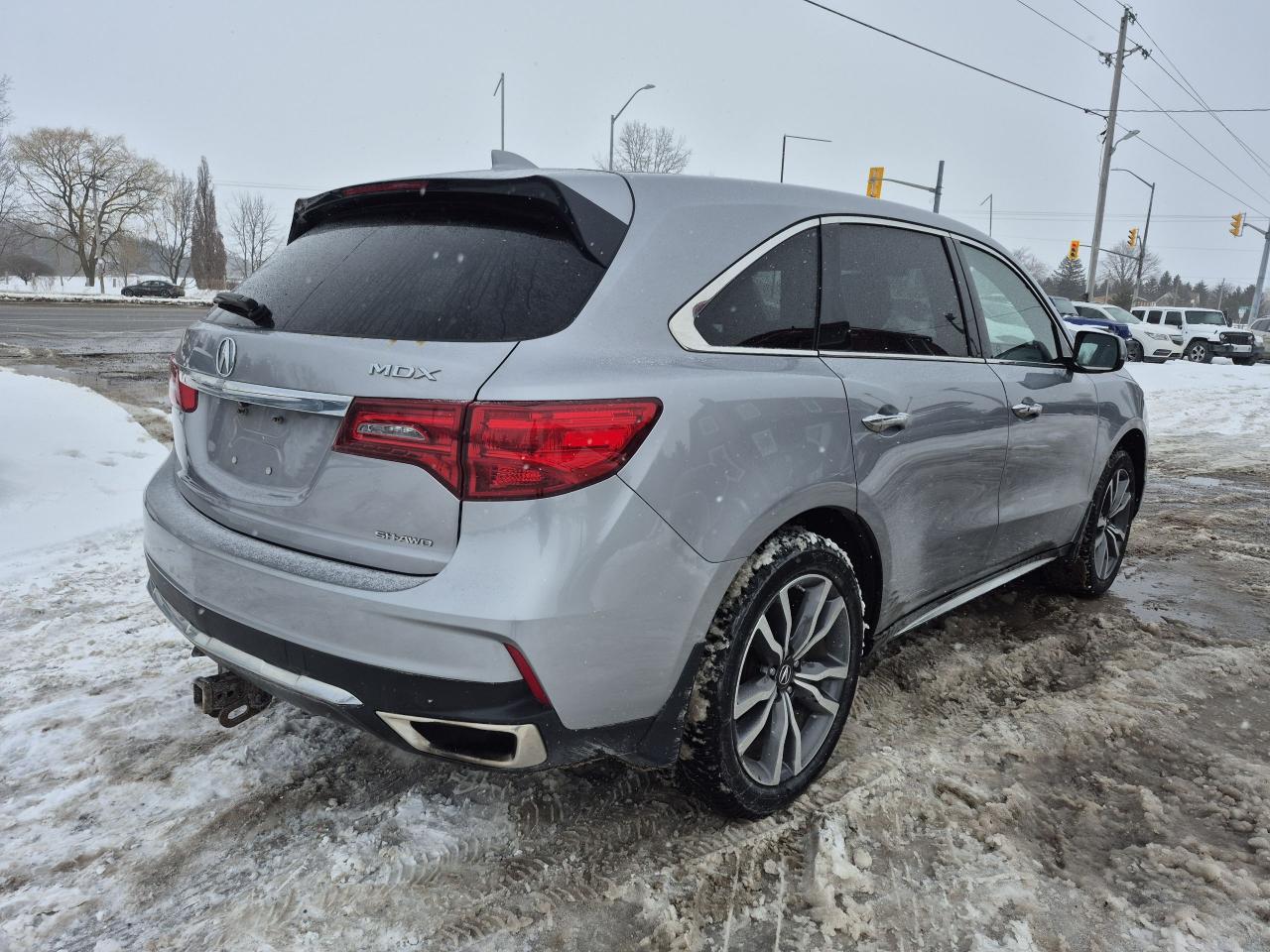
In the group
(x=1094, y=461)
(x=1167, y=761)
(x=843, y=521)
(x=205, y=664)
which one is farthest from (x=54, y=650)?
(x=1094, y=461)

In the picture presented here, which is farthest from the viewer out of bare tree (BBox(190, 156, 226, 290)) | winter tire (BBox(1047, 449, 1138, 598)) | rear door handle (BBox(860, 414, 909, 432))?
bare tree (BBox(190, 156, 226, 290))

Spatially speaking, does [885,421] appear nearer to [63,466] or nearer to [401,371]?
[401,371]

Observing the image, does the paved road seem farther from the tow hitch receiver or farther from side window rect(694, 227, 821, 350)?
side window rect(694, 227, 821, 350)

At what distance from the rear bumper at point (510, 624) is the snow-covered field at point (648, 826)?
1.51ft

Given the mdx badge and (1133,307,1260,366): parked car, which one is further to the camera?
(1133,307,1260,366): parked car

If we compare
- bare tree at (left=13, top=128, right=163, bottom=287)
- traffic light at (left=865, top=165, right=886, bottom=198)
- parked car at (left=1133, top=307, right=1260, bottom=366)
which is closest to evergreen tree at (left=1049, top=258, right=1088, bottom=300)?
parked car at (left=1133, top=307, right=1260, bottom=366)

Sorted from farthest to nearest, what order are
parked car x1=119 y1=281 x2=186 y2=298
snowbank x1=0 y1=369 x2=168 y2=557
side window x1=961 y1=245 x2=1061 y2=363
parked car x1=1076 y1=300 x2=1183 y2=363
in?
parked car x1=119 y1=281 x2=186 y2=298, parked car x1=1076 y1=300 x2=1183 y2=363, snowbank x1=0 y1=369 x2=168 y2=557, side window x1=961 y1=245 x2=1061 y2=363

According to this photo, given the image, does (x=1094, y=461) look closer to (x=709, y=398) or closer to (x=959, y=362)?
(x=959, y=362)

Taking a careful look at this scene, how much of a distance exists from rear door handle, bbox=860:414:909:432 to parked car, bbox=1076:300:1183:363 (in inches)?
1005

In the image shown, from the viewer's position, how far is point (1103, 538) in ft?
14.6

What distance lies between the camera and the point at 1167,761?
2.88 metres

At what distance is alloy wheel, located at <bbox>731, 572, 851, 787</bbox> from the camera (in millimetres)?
2340

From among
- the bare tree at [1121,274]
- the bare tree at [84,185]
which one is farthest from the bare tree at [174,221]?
the bare tree at [1121,274]

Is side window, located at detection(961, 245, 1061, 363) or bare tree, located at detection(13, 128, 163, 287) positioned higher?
bare tree, located at detection(13, 128, 163, 287)
